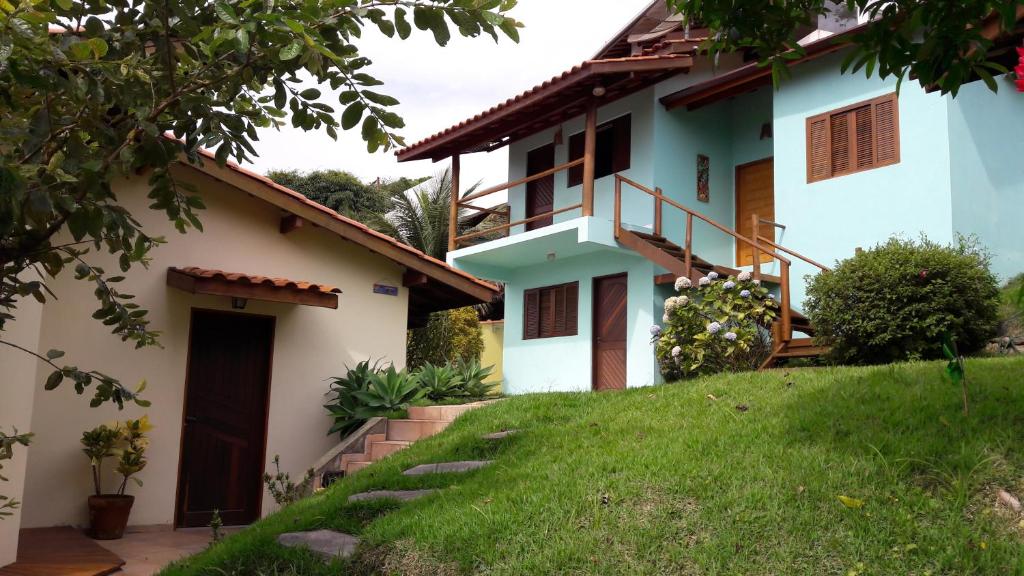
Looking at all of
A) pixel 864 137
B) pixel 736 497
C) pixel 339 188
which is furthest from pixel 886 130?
pixel 339 188

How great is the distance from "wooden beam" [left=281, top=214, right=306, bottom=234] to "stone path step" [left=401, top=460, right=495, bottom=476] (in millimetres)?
4342

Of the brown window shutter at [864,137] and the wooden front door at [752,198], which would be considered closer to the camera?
the brown window shutter at [864,137]

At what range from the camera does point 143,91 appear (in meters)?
3.27

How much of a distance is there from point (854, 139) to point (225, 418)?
30.4 feet

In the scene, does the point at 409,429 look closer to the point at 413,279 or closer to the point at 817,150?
the point at 413,279

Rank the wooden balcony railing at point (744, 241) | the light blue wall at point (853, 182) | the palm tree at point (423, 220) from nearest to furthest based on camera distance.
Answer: the wooden balcony railing at point (744, 241) < the light blue wall at point (853, 182) < the palm tree at point (423, 220)

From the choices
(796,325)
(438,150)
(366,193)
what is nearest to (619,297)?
(796,325)

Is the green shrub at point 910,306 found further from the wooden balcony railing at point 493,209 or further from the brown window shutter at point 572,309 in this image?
the brown window shutter at point 572,309

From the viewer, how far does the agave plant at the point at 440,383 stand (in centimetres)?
1139

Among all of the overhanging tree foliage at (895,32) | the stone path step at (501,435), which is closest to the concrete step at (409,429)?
the stone path step at (501,435)

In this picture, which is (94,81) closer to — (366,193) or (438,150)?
(438,150)

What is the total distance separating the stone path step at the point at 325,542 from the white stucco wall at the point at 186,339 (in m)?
4.16

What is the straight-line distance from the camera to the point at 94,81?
2961mm

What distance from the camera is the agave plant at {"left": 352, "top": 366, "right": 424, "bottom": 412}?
10.5 m
